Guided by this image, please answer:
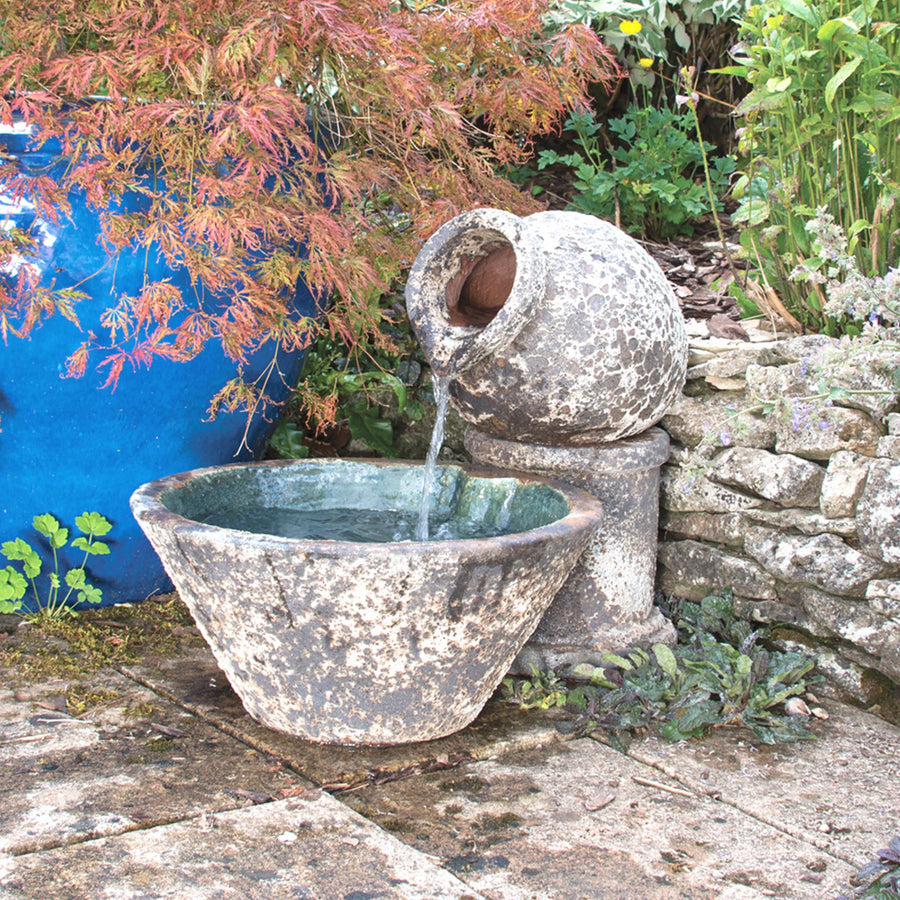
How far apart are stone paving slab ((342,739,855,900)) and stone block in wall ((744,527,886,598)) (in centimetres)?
70

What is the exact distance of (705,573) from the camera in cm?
260

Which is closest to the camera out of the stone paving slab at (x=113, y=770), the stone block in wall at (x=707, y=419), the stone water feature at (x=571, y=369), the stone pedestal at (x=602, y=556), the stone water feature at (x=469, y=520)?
the stone paving slab at (x=113, y=770)

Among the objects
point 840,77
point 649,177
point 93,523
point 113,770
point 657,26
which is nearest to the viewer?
point 113,770

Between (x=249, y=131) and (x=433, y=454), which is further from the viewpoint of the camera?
(x=433, y=454)

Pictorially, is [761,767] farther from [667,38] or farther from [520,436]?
[667,38]

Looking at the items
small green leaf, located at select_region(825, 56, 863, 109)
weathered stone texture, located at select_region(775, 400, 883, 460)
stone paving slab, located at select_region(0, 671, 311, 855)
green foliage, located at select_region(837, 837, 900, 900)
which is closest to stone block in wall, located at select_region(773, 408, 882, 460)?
weathered stone texture, located at select_region(775, 400, 883, 460)

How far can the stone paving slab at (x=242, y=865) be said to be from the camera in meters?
1.48

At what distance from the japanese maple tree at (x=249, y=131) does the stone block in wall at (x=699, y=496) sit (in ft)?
3.02

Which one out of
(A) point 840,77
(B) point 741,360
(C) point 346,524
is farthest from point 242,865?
(A) point 840,77

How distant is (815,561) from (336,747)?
1.22 metres

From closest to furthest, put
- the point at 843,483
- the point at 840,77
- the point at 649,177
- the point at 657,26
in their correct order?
the point at 840,77
the point at 843,483
the point at 649,177
the point at 657,26

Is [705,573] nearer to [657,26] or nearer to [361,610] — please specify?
[361,610]

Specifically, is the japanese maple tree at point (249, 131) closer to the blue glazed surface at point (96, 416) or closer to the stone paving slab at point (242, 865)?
the blue glazed surface at point (96, 416)

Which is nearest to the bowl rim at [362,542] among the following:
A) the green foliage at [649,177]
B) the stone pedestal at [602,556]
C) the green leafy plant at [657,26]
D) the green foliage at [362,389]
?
the stone pedestal at [602,556]
